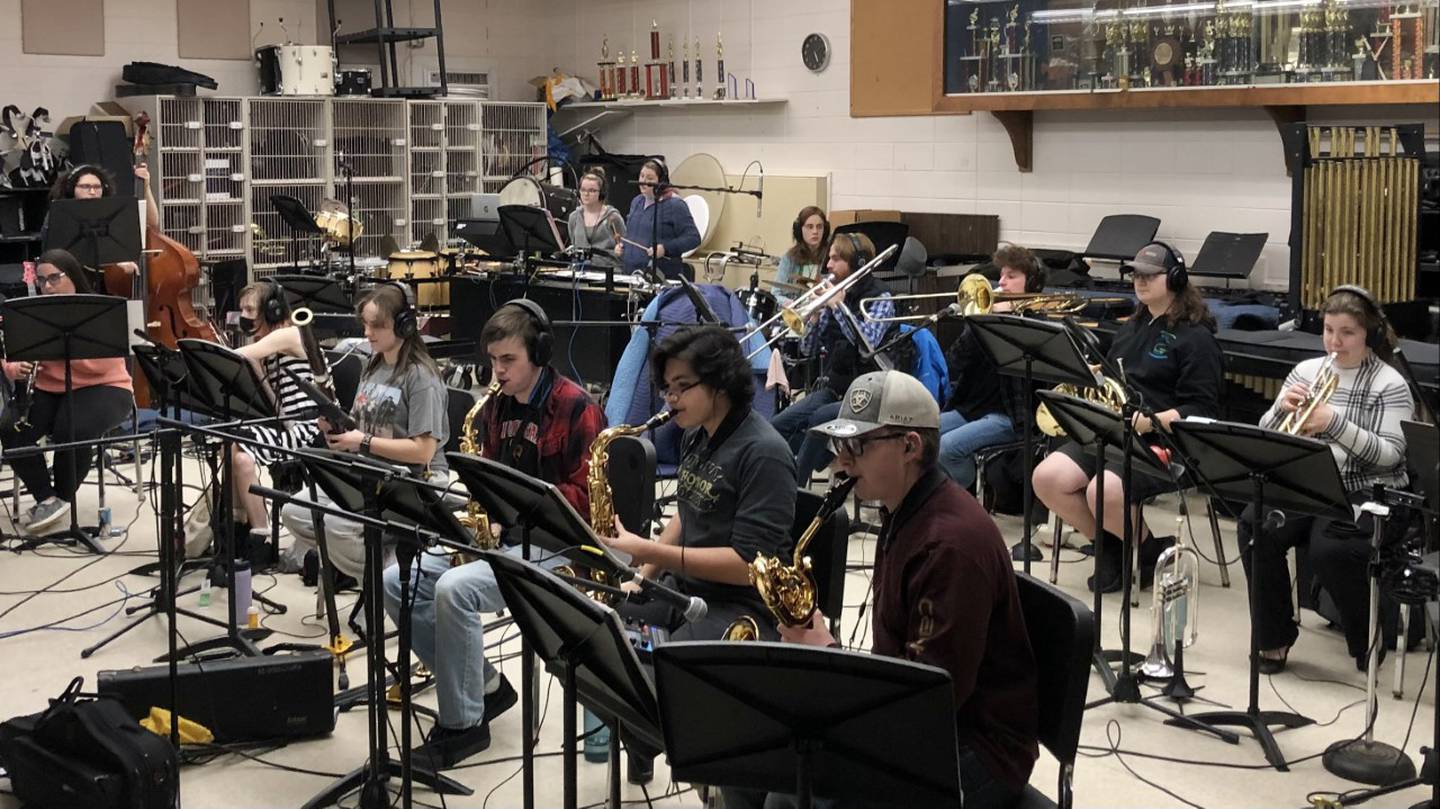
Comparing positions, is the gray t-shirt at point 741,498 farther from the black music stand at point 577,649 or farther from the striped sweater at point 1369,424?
the striped sweater at point 1369,424

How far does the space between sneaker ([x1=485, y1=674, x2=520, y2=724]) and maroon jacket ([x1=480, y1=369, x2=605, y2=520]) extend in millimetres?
765

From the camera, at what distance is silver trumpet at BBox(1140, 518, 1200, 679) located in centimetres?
496

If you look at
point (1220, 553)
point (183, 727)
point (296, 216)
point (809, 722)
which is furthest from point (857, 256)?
point (296, 216)

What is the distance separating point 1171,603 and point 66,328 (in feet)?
15.0

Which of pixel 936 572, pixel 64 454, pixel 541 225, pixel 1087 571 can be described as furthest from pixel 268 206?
pixel 936 572

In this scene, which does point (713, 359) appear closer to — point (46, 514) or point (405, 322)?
point (405, 322)

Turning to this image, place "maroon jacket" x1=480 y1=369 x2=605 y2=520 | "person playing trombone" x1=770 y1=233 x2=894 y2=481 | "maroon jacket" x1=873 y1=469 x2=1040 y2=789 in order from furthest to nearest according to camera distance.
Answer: "person playing trombone" x1=770 y1=233 x2=894 y2=481
"maroon jacket" x1=480 y1=369 x2=605 y2=520
"maroon jacket" x1=873 y1=469 x2=1040 y2=789

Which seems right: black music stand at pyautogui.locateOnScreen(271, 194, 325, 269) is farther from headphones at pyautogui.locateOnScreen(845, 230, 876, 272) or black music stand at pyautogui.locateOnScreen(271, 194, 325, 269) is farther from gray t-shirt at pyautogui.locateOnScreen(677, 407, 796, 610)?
gray t-shirt at pyautogui.locateOnScreen(677, 407, 796, 610)

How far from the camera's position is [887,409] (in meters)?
3.13

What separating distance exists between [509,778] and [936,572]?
2.00 meters

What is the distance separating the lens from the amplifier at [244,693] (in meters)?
4.64

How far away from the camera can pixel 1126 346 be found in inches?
242

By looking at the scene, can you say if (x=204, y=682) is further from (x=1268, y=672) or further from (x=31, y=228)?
(x=31, y=228)

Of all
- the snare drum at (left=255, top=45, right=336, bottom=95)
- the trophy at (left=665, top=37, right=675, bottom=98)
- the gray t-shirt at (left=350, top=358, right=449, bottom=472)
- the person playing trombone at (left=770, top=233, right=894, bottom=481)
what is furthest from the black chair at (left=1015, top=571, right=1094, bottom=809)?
the snare drum at (left=255, top=45, right=336, bottom=95)
